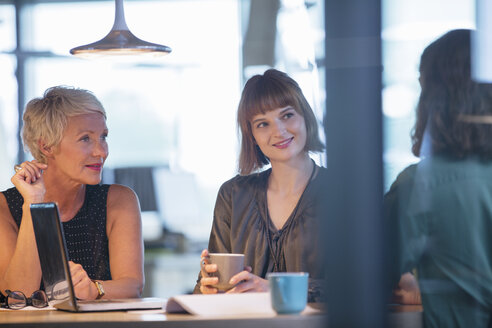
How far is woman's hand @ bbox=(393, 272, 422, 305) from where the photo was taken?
1145 millimetres

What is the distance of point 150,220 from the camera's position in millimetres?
7176

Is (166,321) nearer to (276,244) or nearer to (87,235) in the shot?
(276,244)

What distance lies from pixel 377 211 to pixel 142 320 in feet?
1.88

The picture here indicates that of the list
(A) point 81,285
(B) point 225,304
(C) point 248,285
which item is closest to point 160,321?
(B) point 225,304

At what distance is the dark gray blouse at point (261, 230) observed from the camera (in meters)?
2.39

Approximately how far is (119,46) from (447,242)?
1535 millimetres

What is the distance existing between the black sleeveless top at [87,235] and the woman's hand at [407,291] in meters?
1.56

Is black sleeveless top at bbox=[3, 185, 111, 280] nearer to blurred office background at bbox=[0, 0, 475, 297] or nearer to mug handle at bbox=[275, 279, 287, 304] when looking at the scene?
mug handle at bbox=[275, 279, 287, 304]

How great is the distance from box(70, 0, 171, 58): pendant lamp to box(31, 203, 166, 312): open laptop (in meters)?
0.82

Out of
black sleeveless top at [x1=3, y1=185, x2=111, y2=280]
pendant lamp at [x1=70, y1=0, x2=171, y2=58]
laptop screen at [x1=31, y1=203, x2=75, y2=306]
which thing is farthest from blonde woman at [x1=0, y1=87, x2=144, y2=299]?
laptop screen at [x1=31, y1=203, x2=75, y2=306]

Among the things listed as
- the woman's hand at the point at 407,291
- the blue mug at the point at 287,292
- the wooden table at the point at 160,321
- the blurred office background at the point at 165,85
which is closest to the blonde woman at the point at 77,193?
the wooden table at the point at 160,321

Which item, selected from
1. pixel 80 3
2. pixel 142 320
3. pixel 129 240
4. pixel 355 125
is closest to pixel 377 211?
pixel 355 125

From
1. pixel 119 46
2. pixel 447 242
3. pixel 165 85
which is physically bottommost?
pixel 447 242

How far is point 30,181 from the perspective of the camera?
98.0 inches
